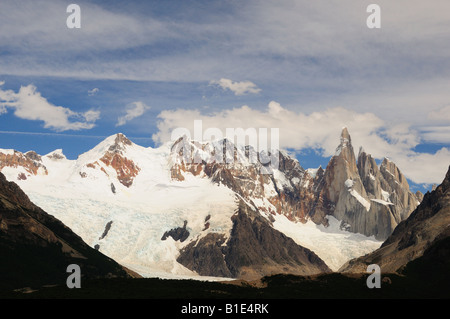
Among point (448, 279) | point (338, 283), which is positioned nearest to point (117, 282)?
point (338, 283)
